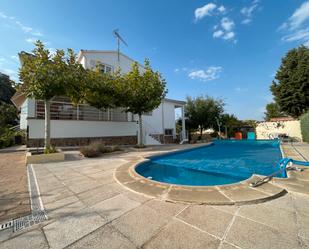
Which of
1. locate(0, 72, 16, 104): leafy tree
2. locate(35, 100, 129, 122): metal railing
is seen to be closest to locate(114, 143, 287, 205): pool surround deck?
locate(35, 100, 129, 122): metal railing

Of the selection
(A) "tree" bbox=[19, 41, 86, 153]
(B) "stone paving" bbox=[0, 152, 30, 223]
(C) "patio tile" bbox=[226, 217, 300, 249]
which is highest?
(A) "tree" bbox=[19, 41, 86, 153]

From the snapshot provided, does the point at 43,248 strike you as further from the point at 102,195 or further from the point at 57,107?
the point at 57,107

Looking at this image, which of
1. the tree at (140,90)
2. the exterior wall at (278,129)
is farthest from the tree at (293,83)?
the tree at (140,90)

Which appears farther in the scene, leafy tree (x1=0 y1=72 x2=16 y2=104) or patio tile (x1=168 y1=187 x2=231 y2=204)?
leafy tree (x1=0 y1=72 x2=16 y2=104)

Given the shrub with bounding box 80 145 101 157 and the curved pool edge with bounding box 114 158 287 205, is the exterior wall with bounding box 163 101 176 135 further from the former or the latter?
the curved pool edge with bounding box 114 158 287 205

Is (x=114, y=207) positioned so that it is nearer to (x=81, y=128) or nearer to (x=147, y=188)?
(x=147, y=188)

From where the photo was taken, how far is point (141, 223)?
2176 mm

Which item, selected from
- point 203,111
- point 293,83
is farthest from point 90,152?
point 293,83

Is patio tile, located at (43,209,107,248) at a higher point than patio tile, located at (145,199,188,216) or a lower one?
higher

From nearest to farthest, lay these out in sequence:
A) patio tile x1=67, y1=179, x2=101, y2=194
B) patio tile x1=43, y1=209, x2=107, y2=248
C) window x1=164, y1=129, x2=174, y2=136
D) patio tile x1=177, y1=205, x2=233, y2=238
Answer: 1. patio tile x1=43, y1=209, x2=107, y2=248
2. patio tile x1=177, y1=205, x2=233, y2=238
3. patio tile x1=67, y1=179, x2=101, y2=194
4. window x1=164, y1=129, x2=174, y2=136

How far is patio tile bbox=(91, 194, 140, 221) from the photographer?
95.8 inches

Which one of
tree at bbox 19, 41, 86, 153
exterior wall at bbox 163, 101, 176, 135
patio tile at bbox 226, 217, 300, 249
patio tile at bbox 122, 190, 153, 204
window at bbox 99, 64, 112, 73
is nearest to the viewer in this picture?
patio tile at bbox 226, 217, 300, 249

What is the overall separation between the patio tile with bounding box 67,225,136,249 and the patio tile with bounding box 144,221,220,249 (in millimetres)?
290

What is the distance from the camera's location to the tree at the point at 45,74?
700cm
